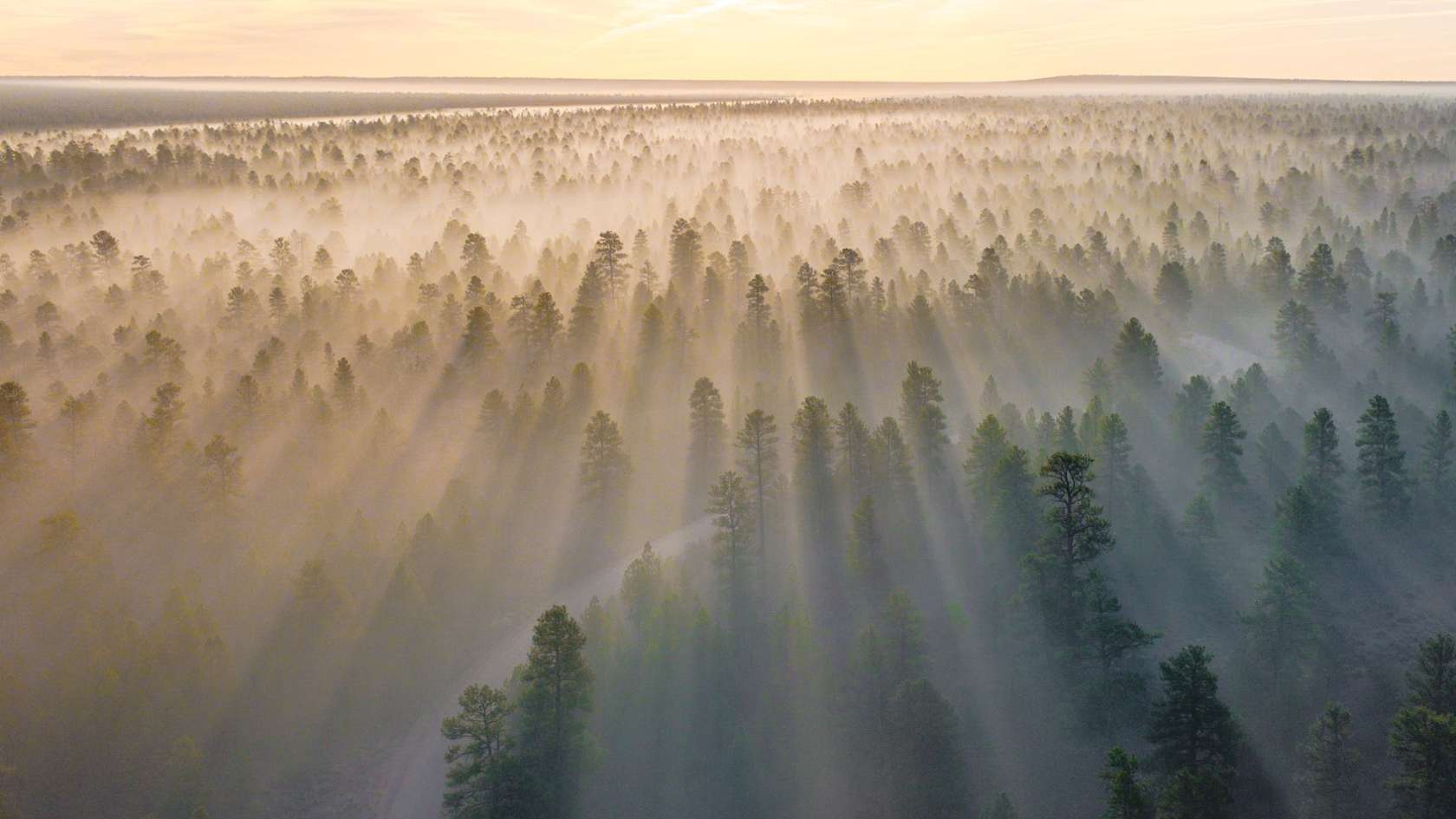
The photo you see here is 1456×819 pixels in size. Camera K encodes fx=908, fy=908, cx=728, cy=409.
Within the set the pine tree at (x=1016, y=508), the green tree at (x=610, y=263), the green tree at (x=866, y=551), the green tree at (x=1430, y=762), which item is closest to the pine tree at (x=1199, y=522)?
the pine tree at (x=1016, y=508)

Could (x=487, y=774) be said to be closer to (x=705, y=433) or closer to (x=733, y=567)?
(x=733, y=567)

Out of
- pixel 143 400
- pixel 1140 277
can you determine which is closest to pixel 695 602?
pixel 143 400

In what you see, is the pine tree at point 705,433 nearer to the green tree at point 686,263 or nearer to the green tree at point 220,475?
the green tree at point 220,475

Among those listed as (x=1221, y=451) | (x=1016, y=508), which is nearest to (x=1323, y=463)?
(x=1221, y=451)

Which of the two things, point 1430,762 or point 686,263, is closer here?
point 1430,762

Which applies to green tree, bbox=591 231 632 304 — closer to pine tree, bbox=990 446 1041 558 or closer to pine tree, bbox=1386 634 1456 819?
pine tree, bbox=990 446 1041 558

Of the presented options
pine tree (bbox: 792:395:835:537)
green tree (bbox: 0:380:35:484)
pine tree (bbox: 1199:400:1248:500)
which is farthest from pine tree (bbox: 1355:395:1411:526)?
green tree (bbox: 0:380:35:484)
